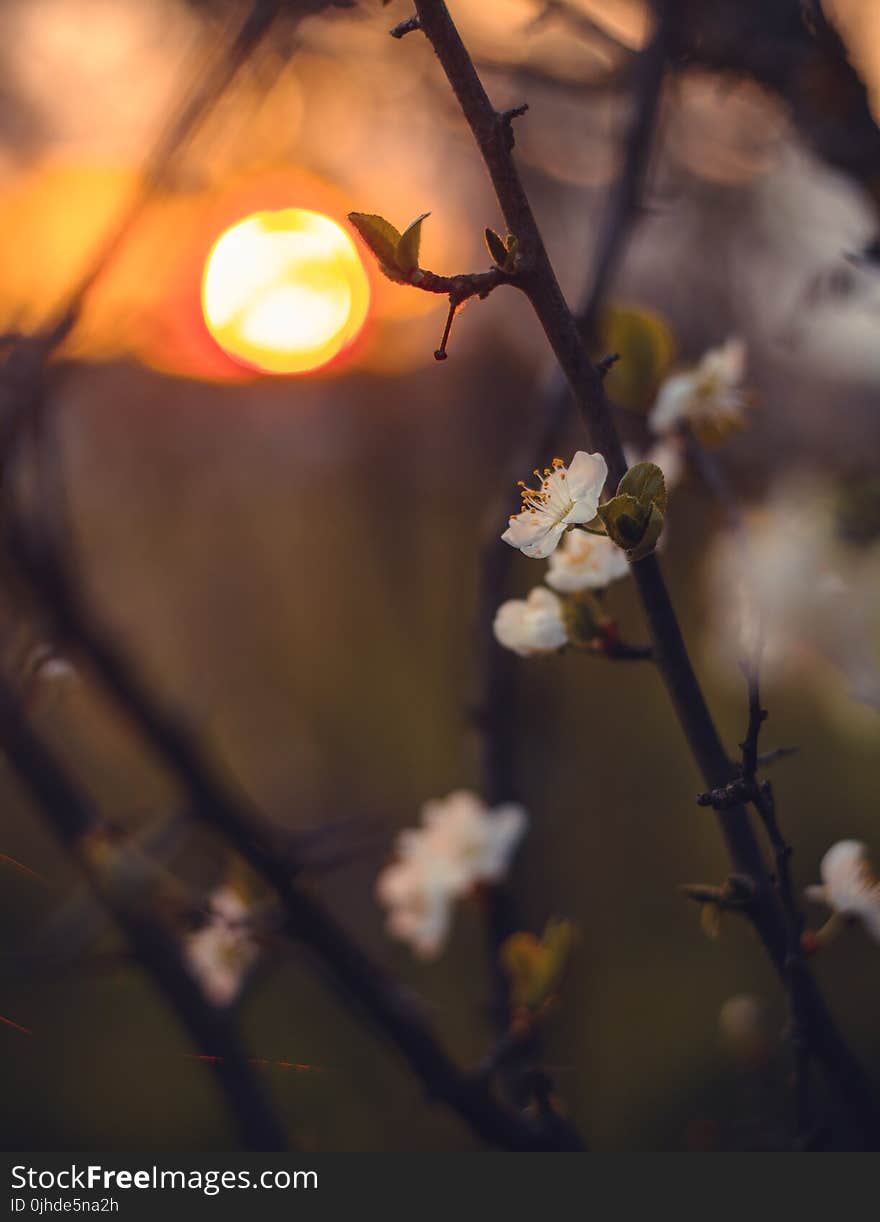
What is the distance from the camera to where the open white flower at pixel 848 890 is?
604mm

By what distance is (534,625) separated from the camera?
1.95 feet

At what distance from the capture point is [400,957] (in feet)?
9.17

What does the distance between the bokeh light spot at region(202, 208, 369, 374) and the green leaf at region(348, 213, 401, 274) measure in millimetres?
821

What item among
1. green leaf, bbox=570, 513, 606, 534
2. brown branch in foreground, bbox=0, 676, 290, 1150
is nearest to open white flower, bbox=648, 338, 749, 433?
green leaf, bbox=570, 513, 606, 534

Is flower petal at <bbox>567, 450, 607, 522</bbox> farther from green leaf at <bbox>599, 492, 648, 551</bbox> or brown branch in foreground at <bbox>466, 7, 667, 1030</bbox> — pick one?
brown branch in foreground at <bbox>466, 7, 667, 1030</bbox>

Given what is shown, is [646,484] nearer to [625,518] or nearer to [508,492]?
[625,518]

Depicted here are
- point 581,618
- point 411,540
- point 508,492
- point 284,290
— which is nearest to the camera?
point 581,618

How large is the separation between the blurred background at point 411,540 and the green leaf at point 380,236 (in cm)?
2

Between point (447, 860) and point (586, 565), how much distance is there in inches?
18.3

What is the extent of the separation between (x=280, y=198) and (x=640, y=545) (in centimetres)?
129

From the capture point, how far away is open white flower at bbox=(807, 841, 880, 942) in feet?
1.98

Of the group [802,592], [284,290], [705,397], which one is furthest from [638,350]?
[284,290]

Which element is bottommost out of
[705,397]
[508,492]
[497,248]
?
[497,248]

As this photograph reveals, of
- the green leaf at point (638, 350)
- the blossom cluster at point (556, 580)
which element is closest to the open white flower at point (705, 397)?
the green leaf at point (638, 350)
